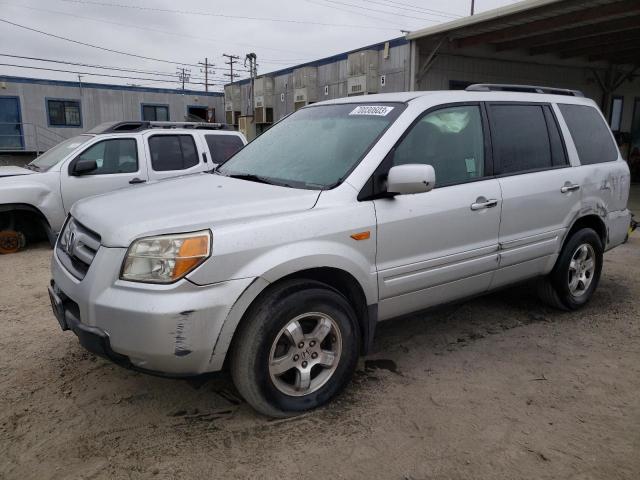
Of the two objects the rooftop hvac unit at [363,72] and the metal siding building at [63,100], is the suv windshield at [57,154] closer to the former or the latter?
the rooftop hvac unit at [363,72]

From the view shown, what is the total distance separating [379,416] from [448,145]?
1.85 meters

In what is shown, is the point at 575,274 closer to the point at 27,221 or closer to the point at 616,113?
the point at 27,221

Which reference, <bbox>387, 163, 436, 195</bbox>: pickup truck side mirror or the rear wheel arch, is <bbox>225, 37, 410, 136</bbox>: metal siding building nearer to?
the rear wheel arch

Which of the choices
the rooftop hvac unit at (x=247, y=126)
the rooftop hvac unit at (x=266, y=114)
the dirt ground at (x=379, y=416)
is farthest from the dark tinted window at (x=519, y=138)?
the rooftop hvac unit at (x=247, y=126)

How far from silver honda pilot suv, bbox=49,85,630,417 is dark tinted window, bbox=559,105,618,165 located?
75 millimetres

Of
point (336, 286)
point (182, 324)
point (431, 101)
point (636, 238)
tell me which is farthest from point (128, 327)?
point (636, 238)

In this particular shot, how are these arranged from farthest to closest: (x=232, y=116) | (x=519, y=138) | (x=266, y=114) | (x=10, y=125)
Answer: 1. (x=232, y=116)
2. (x=10, y=125)
3. (x=266, y=114)
4. (x=519, y=138)

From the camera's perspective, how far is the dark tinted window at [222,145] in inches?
312

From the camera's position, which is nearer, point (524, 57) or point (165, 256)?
point (165, 256)

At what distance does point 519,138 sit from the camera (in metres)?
4.06

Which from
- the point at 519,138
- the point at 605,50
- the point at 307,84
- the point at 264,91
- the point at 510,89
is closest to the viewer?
the point at 519,138

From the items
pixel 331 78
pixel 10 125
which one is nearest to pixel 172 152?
pixel 331 78

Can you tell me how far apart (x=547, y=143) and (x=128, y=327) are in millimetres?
3485

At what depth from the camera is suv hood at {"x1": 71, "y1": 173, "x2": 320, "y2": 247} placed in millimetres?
2633
